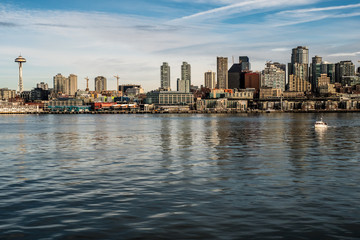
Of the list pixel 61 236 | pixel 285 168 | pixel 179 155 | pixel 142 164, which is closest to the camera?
pixel 61 236

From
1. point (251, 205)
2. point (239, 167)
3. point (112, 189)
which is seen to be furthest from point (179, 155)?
point (251, 205)

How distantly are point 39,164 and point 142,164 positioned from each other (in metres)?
9.59

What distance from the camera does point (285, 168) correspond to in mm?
35531

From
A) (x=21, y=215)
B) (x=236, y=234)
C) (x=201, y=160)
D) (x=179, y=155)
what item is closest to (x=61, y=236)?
(x=21, y=215)

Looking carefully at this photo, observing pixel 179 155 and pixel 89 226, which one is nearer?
pixel 89 226

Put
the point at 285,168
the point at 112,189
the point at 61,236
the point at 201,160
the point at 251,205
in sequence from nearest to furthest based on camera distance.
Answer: the point at 61,236 < the point at 251,205 < the point at 112,189 < the point at 285,168 < the point at 201,160

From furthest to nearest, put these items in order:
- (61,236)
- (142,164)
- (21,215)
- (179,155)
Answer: (179,155) < (142,164) < (21,215) < (61,236)

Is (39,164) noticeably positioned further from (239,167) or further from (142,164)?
(239,167)

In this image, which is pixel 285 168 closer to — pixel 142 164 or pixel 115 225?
pixel 142 164

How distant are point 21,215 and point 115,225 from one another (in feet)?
16.5

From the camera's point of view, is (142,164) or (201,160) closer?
(142,164)

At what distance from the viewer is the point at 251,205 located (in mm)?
22031

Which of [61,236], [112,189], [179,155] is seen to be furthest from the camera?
[179,155]

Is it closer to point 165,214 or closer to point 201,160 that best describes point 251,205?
point 165,214
